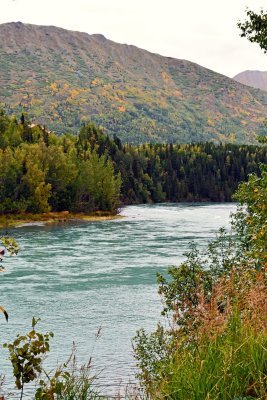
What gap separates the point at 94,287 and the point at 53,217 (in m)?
73.0

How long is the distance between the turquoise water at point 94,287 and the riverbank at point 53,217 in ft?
64.3

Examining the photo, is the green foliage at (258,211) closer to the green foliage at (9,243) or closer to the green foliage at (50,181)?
the green foliage at (9,243)

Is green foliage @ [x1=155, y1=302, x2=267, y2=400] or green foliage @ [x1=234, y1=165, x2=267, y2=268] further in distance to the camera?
green foliage @ [x1=234, y1=165, x2=267, y2=268]

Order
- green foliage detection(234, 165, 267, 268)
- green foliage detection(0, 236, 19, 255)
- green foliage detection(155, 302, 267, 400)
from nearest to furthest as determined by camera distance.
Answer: green foliage detection(155, 302, 267, 400), green foliage detection(0, 236, 19, 255), green foliage detection(234, 165, 267, 268)

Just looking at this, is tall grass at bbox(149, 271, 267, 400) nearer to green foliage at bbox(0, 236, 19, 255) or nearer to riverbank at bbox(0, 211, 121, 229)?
green foliage at bbox(0, 236, 19, 255)

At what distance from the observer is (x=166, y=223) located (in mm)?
107000

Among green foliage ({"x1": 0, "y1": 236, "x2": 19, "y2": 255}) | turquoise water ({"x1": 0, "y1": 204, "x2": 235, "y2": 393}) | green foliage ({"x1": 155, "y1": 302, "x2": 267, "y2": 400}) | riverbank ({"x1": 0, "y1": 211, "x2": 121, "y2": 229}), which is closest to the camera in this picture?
green foliage ({"x1": 155, "y1": 302, "x2": 267, "y2": 400})

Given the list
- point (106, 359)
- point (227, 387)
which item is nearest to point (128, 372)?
point (106, 359)

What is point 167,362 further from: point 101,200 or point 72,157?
point 72,157

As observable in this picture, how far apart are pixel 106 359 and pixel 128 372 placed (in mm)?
2301

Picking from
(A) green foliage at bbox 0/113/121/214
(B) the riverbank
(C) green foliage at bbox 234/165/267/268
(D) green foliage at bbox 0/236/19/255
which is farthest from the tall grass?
(A) green foliage at bbox 0/113/121/214

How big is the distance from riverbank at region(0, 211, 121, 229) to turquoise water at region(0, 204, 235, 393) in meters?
19.6

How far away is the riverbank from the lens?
4485 inches

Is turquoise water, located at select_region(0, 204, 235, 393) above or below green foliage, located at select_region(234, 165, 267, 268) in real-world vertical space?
below
